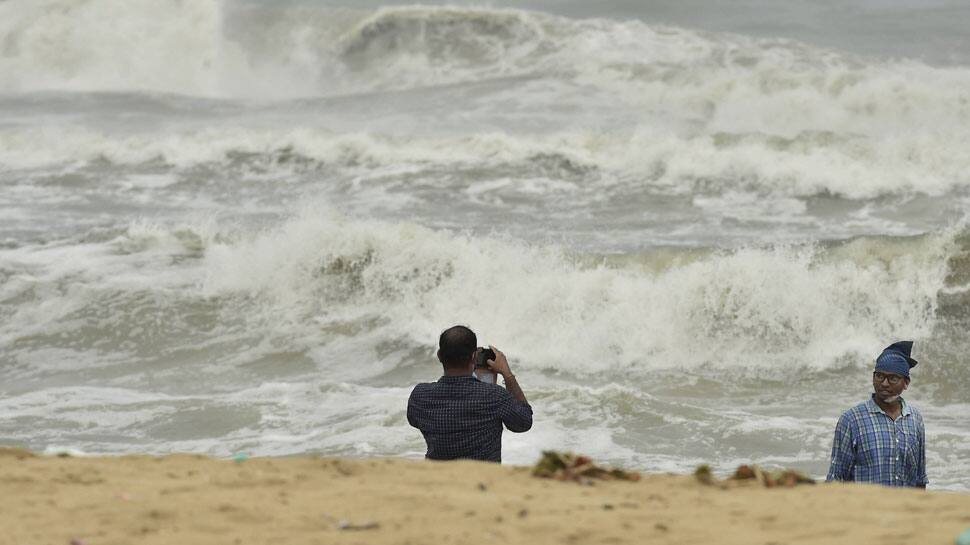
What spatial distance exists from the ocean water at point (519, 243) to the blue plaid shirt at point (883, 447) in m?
3.08

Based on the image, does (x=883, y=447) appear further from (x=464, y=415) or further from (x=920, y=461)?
(x=464, y=415)

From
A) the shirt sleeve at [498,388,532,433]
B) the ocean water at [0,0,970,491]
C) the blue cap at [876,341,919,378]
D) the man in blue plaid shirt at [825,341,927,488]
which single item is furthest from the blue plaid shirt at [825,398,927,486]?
the ocean water at [0,0,970,491]

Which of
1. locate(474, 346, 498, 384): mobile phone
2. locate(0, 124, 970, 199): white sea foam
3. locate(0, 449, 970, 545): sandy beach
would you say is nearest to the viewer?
locate(0, 449, 970, 545): sandy beach

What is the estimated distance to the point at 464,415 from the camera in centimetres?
582

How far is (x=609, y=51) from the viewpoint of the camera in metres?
31.5

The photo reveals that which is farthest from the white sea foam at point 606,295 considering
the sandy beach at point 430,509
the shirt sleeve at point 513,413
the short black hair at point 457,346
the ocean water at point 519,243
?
the sandy beach at point 430,509

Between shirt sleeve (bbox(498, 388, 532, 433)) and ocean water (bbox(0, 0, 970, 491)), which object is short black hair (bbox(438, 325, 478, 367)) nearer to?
shirt sleeve (bbox(498, 388, 532, 433))

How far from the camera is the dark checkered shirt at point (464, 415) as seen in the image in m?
5.77

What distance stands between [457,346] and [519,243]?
9848 mm

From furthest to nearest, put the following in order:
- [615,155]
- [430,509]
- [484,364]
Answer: [615,155] → [484,364] → [430,509]

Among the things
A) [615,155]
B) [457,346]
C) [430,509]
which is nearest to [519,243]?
[615,155]

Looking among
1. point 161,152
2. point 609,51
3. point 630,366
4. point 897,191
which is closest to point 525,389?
point 630,366

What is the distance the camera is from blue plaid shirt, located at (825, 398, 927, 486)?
583 centimetres

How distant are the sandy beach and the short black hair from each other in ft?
1.29
